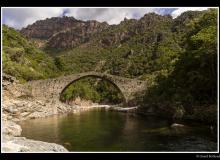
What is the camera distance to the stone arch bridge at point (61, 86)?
4528cm

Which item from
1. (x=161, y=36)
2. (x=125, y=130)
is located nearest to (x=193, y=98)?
(x=125, y=130)

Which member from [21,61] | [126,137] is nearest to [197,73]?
[126,137]

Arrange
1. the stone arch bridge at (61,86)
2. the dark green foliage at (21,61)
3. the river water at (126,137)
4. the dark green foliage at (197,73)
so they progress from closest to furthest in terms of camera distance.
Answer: the river water at (126,137), the dark green foliage at (197,73), the dark green foliage at (21,61), the stone arch bridge at (61,86)

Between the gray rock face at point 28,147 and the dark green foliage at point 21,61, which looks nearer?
the gray rock face at point 28,147

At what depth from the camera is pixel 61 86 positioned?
48844mm

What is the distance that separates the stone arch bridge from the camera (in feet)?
149

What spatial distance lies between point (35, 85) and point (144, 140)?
83.2 feet

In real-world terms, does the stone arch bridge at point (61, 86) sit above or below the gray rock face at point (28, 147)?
above

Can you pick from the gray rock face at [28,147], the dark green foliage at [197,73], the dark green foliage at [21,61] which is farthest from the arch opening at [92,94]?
the gray rock face at [28,147]

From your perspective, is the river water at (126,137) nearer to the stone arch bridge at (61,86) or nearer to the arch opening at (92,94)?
the stone arch bridge at (61,86)

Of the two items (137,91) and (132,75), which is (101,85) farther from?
(137,91)

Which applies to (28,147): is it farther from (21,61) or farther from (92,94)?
(92,94)

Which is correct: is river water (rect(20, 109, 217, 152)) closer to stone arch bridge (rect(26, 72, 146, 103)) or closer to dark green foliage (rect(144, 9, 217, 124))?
dark green foliage (rect(144, 9, 217, 124))

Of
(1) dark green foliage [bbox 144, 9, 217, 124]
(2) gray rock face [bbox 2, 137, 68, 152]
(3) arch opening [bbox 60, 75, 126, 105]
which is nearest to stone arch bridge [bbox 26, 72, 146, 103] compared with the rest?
(3) arch opening [bbox 60, 75, 126, 105]
